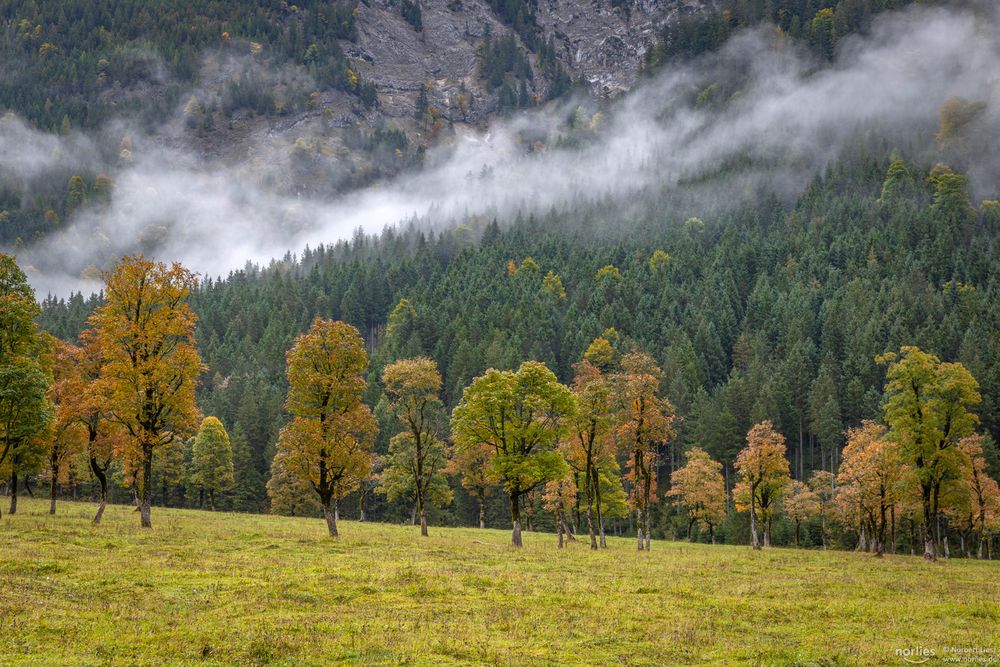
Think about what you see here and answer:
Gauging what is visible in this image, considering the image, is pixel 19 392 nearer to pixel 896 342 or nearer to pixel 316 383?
pixel 316 383

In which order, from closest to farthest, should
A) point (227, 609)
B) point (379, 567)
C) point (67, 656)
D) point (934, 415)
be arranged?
1. point (67, 656)
2. point (227, 609)
3. point (379, 567)
4. point (934, 415)

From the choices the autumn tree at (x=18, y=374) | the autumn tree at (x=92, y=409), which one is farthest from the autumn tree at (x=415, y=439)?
the autumn tree at (x=18, y=374)

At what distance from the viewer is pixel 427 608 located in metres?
23.5

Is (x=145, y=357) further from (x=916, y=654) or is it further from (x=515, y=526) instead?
(x=916, y=654)

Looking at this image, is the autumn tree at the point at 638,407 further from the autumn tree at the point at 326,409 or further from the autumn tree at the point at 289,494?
the autumn tree at the point at 289,494

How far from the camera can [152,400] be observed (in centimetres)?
4322

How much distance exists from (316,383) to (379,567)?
17.6 meters

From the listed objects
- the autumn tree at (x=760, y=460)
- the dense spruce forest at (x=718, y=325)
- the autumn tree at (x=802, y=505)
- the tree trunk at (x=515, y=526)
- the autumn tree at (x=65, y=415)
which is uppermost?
the dense spruce forest at (x=718, y=325)

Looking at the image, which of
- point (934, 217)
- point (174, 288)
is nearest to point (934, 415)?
point (174, 288)

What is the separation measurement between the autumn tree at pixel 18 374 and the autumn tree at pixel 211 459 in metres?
52.5

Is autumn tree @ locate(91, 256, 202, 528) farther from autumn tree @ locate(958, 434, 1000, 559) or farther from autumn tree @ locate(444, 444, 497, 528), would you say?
autumn tree @ locate(958, 434, 1000, 559)

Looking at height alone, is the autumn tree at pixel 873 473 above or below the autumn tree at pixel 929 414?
below

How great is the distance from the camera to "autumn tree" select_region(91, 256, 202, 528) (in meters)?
42.2

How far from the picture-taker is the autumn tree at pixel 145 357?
42250 mm
